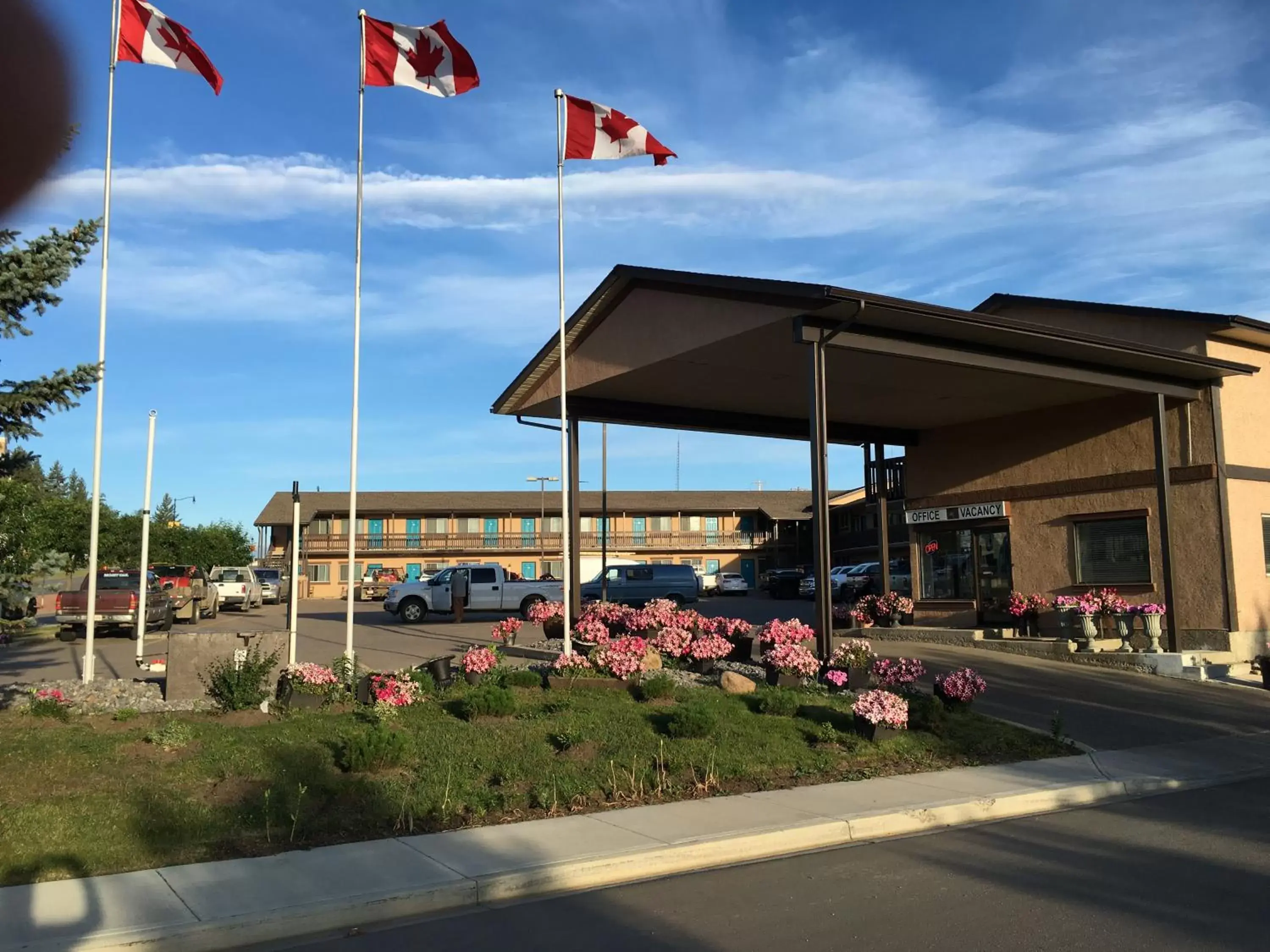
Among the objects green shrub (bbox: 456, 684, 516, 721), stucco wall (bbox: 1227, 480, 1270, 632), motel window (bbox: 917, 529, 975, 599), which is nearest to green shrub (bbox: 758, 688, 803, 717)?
green shrub (bbox: 456, 684, 516, 721)

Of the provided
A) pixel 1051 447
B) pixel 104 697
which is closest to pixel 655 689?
pixel 104 697

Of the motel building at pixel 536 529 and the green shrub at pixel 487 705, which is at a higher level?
→ the motel building at pixel 536 529

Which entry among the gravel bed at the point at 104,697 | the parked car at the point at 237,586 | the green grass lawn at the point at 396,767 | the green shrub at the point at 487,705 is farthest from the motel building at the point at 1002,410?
the parked car at the point at 237,586

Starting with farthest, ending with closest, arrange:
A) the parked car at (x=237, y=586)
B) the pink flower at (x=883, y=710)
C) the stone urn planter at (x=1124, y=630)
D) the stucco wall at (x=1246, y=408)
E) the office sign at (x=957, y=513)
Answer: the parked car at (x=237, y=586) < the office sign at (x=957, y=513) < the stucco wall at (x=1246, y=408) < the stone urn planter at (x=1124, y=630) < the pink flower at (x=883, y=710)

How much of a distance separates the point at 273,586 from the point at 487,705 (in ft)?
131

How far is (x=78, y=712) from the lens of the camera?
11852 mm

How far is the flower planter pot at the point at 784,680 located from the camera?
14148 millimetres

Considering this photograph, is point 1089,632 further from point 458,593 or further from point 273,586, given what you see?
point 273,586

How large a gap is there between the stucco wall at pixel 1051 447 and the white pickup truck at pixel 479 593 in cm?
1320

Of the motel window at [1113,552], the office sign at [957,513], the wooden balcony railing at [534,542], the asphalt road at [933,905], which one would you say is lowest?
the asphalt road at [933,905]

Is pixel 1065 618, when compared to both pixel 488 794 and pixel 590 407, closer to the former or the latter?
pixel 590 407

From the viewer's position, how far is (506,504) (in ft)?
236

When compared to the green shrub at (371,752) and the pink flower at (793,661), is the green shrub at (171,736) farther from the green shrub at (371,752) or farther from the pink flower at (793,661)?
the pink flower at (793,661)

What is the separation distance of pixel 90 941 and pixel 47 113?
174 inches
